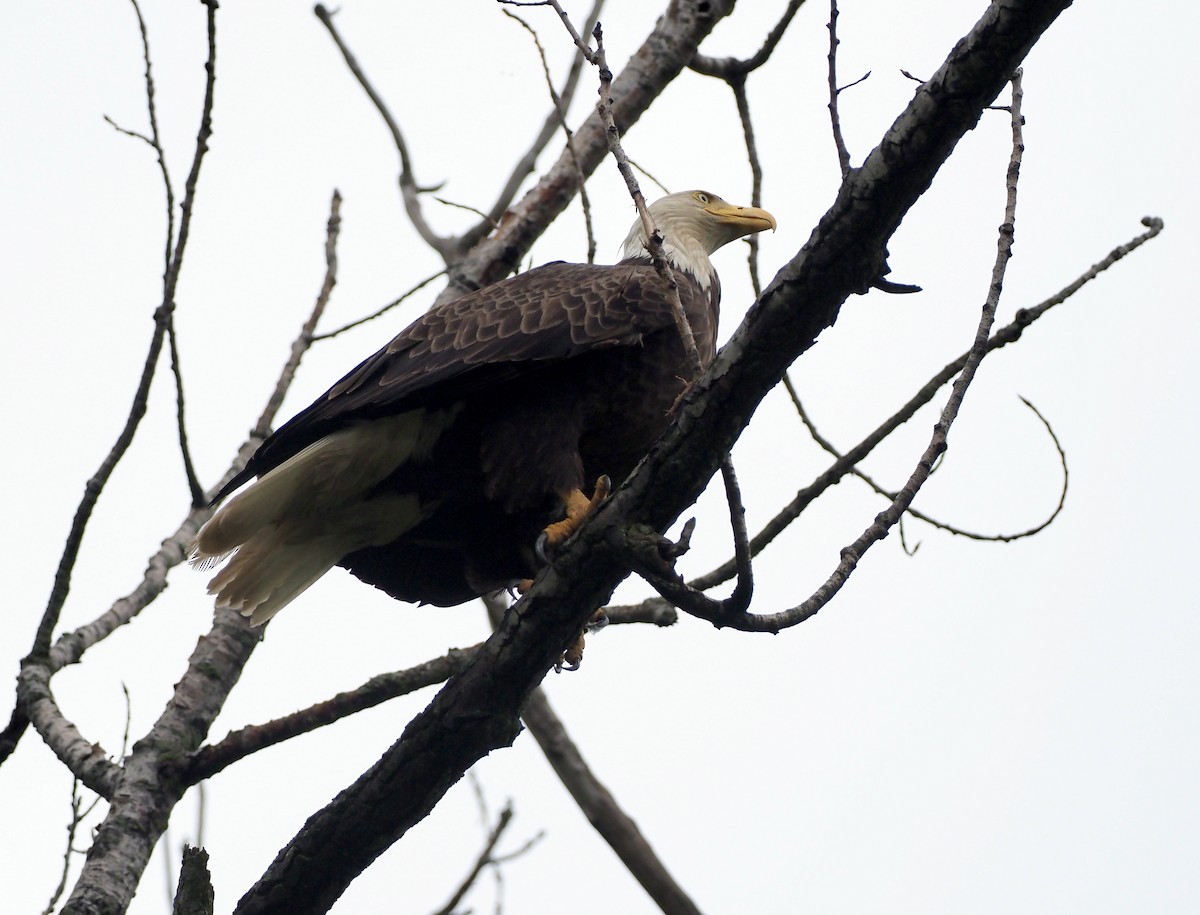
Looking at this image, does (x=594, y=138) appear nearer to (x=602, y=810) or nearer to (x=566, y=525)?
(x=566, y=525)

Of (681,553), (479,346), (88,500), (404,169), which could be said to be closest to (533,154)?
(404,169)

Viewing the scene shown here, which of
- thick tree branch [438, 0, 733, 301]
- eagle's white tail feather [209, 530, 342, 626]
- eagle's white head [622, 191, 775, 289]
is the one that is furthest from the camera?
eagle's white head [622, 191, 775, 289]

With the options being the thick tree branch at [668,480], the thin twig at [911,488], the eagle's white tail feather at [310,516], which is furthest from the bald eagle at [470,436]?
the thin twig at [911,488]

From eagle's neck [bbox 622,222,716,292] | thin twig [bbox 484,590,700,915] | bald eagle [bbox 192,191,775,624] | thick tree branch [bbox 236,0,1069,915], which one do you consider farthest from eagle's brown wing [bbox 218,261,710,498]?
thick tree branch [bbox 236,0,1069,915]

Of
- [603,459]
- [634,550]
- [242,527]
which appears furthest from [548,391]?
[634,550]

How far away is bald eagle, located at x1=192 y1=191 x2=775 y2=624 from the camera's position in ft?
13.0

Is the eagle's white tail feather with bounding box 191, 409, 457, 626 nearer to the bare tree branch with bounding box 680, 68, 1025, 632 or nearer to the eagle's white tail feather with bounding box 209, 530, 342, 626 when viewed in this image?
the eagle's white tail feather with bounding box 209, 530, 342, 626

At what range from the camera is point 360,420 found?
13.2ft

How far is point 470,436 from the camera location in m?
4.11

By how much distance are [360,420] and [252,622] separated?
0.82 meters

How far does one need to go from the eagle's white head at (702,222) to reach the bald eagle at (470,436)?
929mm

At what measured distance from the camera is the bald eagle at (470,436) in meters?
3.95

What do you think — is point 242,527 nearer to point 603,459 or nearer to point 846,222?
point 603,459

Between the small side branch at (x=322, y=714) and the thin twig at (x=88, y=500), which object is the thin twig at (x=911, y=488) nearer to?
the small side branch at (x=322, y=714)
